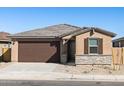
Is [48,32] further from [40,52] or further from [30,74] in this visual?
[30,74]

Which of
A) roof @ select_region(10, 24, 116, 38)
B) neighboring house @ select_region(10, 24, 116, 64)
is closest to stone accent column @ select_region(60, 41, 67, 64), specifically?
neighboring house @ select_region(10, 24, 116, 64)

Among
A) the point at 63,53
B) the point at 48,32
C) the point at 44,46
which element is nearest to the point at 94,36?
the point at 63,53

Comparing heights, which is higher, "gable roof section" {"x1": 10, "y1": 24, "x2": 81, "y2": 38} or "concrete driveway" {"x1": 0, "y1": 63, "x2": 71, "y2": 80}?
"gable roof section" {"x1": 10, "y1": 24, "x2": 81, "y2": 38}

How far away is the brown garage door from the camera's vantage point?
103 ft

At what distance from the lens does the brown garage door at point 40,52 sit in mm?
31359

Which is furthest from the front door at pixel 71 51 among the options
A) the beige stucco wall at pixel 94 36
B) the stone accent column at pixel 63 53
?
the beige stucco wall at pixel 94 36

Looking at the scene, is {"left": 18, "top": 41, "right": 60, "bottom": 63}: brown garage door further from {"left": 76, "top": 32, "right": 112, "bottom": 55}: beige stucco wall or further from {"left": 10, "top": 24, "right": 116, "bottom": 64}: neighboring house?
{"left": 76, "top": 32, "right": 112, "bottom": 55}: beige stucco wall

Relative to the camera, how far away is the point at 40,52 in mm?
31438

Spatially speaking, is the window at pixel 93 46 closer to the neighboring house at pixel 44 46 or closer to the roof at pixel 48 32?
the neighboring house at pixel 44 46

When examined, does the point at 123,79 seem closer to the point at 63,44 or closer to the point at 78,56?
the point at 78,56

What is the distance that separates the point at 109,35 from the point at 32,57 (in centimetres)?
893

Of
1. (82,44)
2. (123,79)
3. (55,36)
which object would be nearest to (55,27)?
(55,36)

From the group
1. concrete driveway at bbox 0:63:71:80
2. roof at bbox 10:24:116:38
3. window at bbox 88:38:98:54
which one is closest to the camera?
concrete driveway at bbox 0:63:71:80

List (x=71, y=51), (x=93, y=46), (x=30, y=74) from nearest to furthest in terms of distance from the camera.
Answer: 1. (x=30, y=74)
2. (x=93, y=46)
3. (x=71, y=51)
